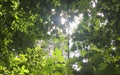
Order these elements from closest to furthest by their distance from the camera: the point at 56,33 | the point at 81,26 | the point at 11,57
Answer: the point at 11,57 < the point at 56,33 < the point at 81,26

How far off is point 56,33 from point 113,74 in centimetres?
133

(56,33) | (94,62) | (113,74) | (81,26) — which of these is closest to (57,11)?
(56,33)

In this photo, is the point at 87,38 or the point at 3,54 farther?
the point at 87,38

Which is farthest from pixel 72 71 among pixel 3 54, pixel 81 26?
pixel 3 54

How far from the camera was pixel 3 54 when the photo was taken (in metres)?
4.43

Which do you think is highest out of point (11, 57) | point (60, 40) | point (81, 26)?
point (81, 26)

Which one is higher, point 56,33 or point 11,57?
point 56,33

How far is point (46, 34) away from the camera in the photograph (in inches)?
184

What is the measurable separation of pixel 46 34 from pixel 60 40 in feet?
0.96

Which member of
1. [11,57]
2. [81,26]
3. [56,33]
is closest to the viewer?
[11,57]

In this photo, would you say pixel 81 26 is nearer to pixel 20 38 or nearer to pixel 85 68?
pixel 85 68

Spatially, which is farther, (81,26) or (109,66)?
(81,26)

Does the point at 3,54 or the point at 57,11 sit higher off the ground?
the point at 57,11

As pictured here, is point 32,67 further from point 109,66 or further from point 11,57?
point 109,66
